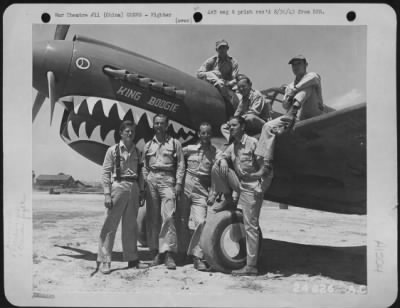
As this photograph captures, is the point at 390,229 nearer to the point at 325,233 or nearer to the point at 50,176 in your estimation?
the point at 325,233

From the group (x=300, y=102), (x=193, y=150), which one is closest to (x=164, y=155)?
(x=193, y=150)

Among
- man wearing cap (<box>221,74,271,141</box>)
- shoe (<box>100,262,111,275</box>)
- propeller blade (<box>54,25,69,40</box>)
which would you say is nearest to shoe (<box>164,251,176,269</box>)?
shoe (<box>100,262,111,275</box>)

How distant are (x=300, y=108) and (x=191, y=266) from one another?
6.18 feet

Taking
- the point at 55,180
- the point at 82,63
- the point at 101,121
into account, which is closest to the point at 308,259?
the point at 101,121

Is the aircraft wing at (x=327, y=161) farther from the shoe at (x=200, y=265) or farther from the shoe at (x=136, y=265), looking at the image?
the shoe at (x=136, y=265)

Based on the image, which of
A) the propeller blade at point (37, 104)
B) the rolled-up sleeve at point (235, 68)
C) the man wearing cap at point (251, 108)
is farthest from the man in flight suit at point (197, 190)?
the propeller blade at point (37, 104)

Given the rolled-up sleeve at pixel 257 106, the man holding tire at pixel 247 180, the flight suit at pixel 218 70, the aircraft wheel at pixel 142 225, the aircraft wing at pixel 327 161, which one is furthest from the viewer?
the aircraft wheel at pixel 142 225

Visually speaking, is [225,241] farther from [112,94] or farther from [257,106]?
[112,94]

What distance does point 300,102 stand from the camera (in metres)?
5.76

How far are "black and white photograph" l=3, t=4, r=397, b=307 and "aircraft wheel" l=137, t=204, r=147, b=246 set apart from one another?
0.63 ft

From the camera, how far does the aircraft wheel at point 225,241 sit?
577 cm

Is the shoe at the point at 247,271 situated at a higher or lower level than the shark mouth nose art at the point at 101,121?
lower

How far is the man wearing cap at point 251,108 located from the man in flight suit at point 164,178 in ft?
1.91

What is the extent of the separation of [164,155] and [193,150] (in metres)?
0.30
